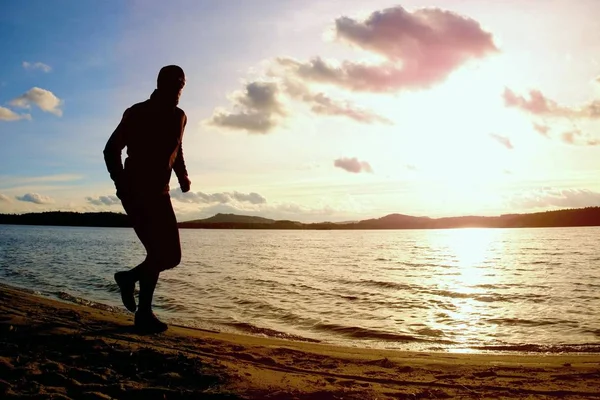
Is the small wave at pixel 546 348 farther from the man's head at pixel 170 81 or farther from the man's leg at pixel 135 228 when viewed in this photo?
the man's head at pixel 170 81

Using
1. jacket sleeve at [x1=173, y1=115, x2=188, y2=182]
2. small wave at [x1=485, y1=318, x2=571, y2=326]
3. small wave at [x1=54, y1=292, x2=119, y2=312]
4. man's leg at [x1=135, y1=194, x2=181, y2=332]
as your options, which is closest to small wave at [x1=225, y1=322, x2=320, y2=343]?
small wave at [x1=54, y1=292, x2=119, y2=312]

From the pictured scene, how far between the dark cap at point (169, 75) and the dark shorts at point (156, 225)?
3.99ft

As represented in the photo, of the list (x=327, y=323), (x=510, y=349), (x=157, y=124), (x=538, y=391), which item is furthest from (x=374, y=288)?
(x=157, y=124)

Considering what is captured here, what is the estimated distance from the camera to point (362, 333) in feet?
34.7

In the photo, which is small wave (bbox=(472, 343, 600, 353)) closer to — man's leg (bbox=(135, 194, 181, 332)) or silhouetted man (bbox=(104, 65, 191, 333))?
man's leg (bbox=(135, 194, 181, 332))

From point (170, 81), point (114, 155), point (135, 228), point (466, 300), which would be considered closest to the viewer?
point (114, 155)

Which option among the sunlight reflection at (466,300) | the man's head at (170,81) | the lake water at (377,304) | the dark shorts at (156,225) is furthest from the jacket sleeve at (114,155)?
the sunlight reflection at (466,300)

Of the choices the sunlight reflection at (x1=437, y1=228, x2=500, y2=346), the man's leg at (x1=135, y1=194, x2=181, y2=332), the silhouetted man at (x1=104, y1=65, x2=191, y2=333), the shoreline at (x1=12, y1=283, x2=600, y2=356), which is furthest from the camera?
the sunlight reflection at (x1=437, y1=228, x2=500, y2=346)

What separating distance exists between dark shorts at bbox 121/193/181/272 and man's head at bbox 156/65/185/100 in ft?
3.65

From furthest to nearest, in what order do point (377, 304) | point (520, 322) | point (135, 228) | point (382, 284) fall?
point (382, 284) < point (377, 304) < point (520, 322) < point (135, 228)

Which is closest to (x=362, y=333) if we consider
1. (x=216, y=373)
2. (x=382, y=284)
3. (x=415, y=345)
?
(x=415, y=345)

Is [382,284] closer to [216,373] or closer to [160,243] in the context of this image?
[216,373]

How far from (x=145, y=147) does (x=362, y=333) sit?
7.28 metres

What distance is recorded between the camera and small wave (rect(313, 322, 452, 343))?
33.1 feet
